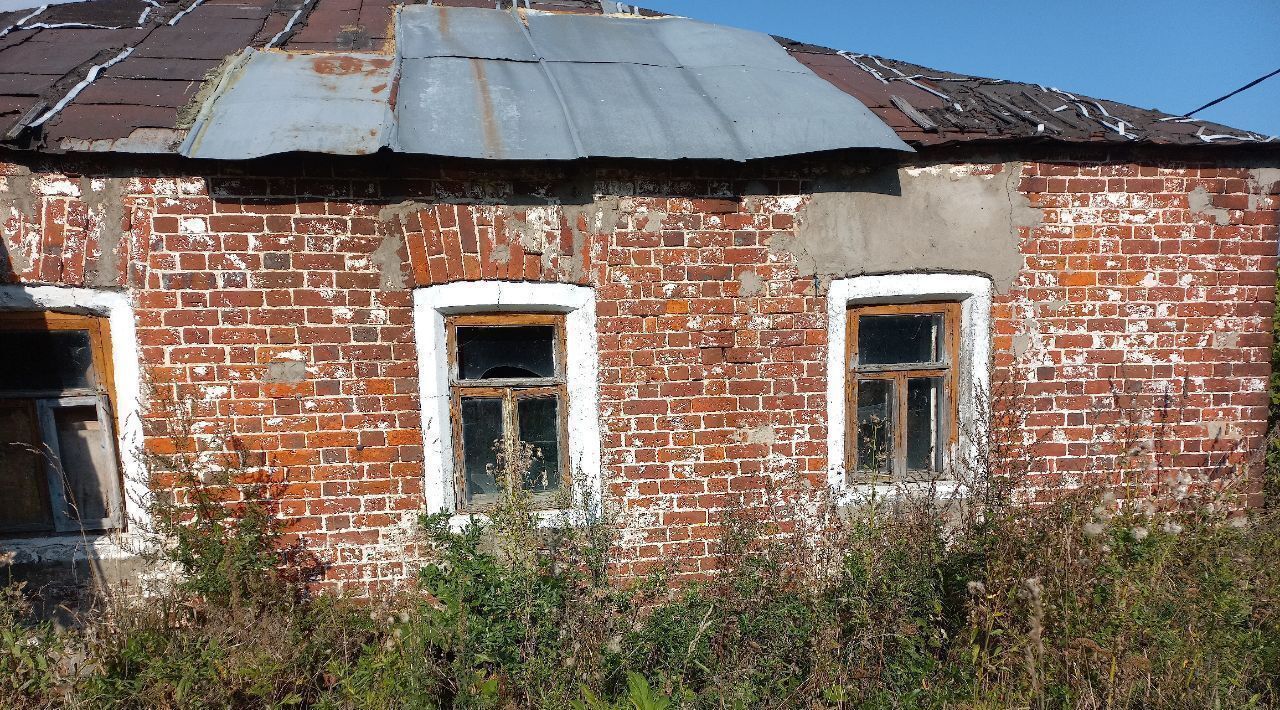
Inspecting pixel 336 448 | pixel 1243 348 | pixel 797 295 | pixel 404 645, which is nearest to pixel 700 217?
pixel 797 295

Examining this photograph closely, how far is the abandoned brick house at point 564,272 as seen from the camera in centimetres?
324

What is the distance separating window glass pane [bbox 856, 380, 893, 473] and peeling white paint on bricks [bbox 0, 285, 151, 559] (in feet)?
13.4

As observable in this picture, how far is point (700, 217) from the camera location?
3588 millimetres

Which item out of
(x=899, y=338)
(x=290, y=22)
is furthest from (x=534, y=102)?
(x=899, y=338)

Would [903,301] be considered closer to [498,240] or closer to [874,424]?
[874,424]

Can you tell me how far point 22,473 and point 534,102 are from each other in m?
3.50

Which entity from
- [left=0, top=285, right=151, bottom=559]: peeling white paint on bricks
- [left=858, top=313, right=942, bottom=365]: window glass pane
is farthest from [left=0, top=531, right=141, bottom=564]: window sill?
[left=858, top=313, right=942, bottom=365]: window glass pane

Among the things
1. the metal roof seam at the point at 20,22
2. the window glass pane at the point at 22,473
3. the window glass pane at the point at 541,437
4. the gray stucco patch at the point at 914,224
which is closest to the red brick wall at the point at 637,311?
the gray stucco patch at the point at 914,224

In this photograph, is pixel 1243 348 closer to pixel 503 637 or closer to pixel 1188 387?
pixel 1188 387

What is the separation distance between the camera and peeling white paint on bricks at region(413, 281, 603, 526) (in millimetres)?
3420

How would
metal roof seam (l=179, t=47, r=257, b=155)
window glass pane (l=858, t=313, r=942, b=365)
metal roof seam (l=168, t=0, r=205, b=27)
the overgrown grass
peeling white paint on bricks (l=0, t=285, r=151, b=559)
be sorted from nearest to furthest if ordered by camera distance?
1. the overgrown grass
2. metal roof seam (l=179, t=47, r=257, b=155)
3. peeling white paint on bricks (l=0, t=285, r=151, b=559)
4. window glass pane (l=858, t=313, r=942, b=365)
5. metal roof seam (l=168, t=0, r=205, b=27)

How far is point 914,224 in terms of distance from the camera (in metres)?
3.72

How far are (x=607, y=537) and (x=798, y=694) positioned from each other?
1.25 meters

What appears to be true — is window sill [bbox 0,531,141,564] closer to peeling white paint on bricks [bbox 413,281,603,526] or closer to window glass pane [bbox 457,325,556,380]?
peeling white paint on bricks [bbox 413,281,603,526]
